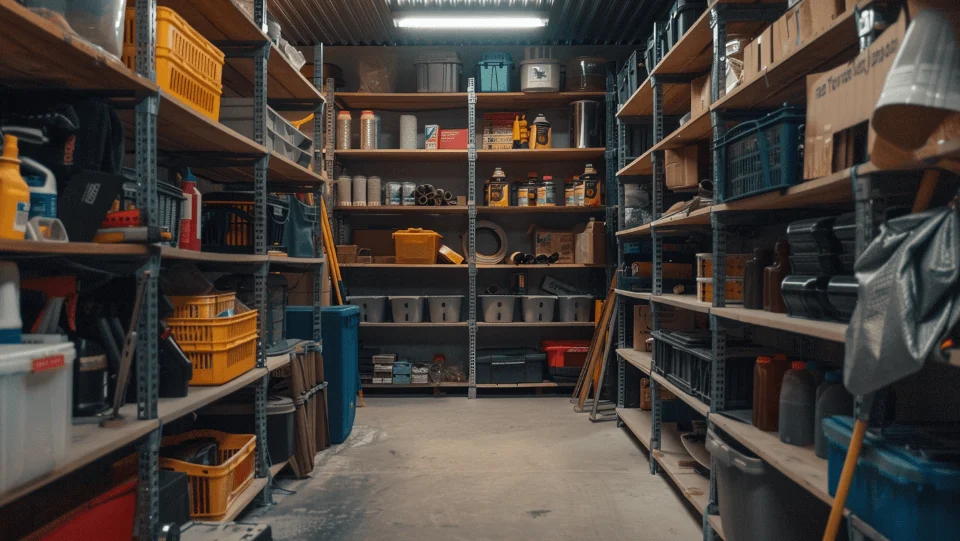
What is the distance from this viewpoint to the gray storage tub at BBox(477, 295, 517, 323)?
5941 millimetres

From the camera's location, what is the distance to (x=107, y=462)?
221cm

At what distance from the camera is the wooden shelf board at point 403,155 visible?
5898mm

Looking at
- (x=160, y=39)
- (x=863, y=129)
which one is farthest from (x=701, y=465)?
(x=160, y=39)

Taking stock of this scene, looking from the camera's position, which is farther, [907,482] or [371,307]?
[371,307]

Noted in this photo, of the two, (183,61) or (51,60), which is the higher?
(183,61)

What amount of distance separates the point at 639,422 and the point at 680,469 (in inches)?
39.4

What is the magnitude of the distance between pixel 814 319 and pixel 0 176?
2386 millimetres

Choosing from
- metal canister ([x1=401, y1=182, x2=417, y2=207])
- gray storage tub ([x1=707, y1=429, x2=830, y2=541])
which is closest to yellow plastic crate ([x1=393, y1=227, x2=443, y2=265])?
metal canister ([x1=401, y1=182, x2=417, y2=207])

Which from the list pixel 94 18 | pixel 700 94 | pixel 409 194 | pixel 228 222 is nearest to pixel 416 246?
pixel 409 194

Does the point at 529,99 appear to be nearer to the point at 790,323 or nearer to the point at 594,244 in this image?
the point at 594,244

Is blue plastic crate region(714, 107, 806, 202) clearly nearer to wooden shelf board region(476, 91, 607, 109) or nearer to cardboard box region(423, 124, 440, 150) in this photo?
wooden shelf board region(476, 91, 607, 109)

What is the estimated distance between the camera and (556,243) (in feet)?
20.2

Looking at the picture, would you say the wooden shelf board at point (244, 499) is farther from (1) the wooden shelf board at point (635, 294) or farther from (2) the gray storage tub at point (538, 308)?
(2) the gray storage tub at point (538, 308)

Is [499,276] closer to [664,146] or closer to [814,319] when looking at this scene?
[664,146]
